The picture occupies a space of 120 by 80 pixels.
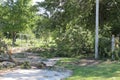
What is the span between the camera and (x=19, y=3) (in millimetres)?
35875

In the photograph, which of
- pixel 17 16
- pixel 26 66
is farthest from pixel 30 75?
pixel 17 16

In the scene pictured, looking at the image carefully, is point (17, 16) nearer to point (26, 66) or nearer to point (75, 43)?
point (75, 43)


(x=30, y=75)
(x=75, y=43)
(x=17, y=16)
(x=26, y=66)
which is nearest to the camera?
A: (x=30, y=75)

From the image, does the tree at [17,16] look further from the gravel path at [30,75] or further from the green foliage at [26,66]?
the gravel path at [30,75]

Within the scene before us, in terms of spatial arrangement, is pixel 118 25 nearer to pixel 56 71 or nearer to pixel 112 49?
pixel 112 49

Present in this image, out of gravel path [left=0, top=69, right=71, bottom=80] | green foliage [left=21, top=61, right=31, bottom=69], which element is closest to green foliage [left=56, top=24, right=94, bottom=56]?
green foliage [left=21, top=61, right=31, bottom=69]

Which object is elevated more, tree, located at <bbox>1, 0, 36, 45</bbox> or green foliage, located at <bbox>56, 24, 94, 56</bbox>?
tree, located at <bbox>1, 0, 36, 45</bbox>

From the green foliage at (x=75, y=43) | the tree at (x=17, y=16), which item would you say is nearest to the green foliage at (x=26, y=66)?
the green foliage at (x=75, y=43)

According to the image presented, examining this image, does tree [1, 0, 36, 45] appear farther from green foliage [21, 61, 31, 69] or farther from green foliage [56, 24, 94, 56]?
green foliage [21, 61, 31, 69]

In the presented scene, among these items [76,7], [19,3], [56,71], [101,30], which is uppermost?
[19,3]

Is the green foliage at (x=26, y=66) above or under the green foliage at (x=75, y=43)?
under

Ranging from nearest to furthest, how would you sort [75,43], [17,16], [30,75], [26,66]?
[30,75]
[26,66]
[75,43]
[17,16]

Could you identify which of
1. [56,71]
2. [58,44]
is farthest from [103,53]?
[56,71]

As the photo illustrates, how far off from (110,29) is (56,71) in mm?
12166
